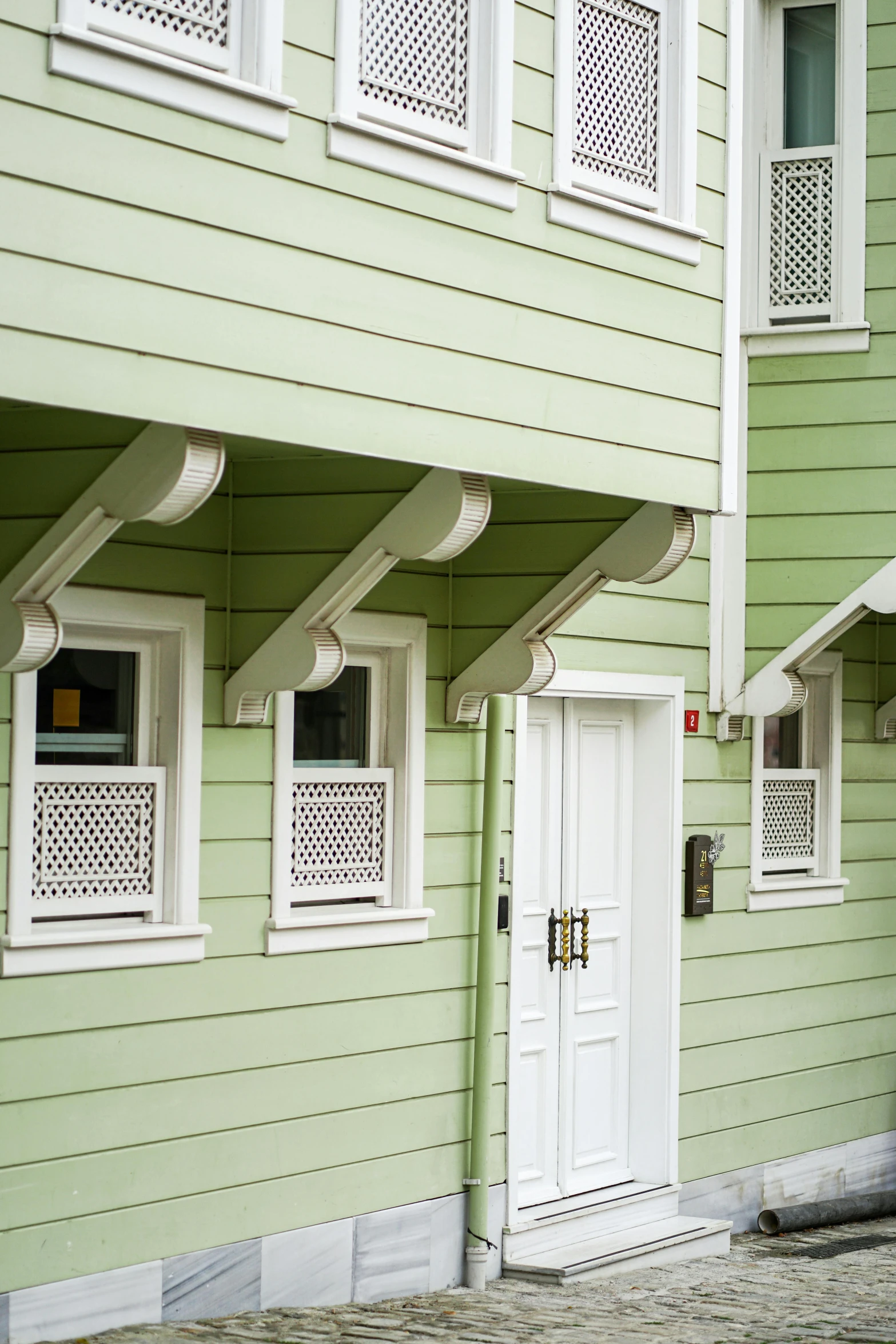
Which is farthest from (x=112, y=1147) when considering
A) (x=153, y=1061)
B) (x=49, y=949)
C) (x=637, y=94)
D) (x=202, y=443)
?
(x=637, y=94)

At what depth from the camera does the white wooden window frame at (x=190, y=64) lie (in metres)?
4.66

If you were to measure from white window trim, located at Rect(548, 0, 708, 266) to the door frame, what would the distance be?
8.29 ft

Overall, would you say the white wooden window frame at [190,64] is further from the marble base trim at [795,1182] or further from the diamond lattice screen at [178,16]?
the marble base trim at [795,1182]

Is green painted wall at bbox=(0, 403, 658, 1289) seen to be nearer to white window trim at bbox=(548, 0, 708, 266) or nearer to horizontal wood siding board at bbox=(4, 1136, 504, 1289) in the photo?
horizontal wood siding board at bbox=(4, 1136, 504, 1289)

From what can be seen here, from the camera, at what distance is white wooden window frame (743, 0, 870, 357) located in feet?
28.6

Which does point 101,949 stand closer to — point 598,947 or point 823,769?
point 598,947

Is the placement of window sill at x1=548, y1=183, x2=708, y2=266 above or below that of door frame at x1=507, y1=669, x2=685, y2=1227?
above

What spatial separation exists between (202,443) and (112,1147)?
8.20ft

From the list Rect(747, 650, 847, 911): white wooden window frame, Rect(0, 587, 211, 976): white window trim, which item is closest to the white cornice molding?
Rect(747, 650, 847, 911): white wooden window frame

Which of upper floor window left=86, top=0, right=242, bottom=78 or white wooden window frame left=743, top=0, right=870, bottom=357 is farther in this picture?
white wooden window frame left=743, top=0, right=870, bottom=357

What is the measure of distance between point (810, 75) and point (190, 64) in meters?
5.02

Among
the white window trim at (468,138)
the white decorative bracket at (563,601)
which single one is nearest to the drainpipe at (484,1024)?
the white decorative bracket at (563,601)

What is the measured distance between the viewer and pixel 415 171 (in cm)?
564

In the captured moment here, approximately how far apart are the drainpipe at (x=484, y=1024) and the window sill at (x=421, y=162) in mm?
2274
